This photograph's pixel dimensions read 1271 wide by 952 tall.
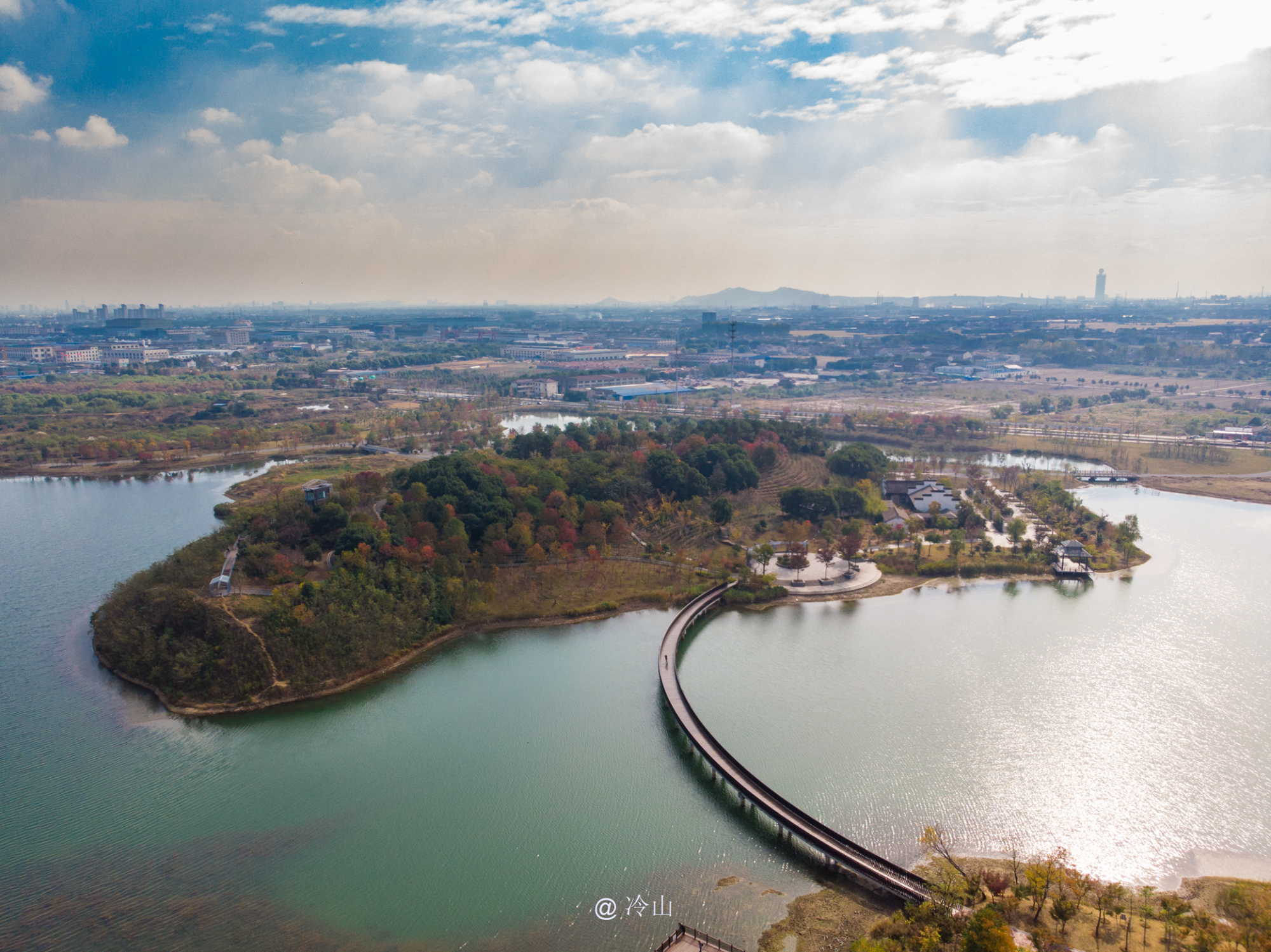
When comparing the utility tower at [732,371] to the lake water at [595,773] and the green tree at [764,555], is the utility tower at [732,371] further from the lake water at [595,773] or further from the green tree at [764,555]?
the lake water at [595,773]

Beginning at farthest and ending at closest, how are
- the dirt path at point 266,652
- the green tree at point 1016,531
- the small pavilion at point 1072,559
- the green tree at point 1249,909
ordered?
the green tree at point 1016,531, the small pavilion at point 1072,559, the dirt path at point 266,652, the green tree at point 1249,909

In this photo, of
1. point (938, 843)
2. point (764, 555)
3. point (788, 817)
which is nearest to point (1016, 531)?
point (764, 555)

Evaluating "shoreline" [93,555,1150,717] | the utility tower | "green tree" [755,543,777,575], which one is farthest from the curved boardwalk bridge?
the utility tower

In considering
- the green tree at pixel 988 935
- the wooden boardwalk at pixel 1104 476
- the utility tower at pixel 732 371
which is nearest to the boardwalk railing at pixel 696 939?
the green tree at pixel 988 935

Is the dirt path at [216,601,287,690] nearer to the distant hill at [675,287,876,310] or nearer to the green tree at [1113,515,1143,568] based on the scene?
the green tree at [1113,515,1143,568]

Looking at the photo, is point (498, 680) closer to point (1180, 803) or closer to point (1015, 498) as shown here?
point (1180, 803)

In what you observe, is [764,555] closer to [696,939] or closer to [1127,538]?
[1127,538]
